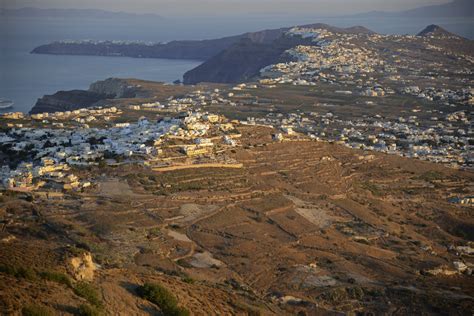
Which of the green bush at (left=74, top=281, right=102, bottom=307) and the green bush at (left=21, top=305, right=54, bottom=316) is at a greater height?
the green bush at (left=21, top=305, right=54, bottom=316)

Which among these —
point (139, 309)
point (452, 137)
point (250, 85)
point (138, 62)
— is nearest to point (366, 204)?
point (139, 309)

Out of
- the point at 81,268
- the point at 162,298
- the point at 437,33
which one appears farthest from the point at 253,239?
the point at 437,33

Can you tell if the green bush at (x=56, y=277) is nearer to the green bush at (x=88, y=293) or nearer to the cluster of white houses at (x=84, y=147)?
the green bush at (x=88, y=293)

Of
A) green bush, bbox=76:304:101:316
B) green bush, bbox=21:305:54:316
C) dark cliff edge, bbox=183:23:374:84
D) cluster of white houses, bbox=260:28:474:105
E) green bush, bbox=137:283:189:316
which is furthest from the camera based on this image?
dark cliff edge, bbox=183:23:374:84

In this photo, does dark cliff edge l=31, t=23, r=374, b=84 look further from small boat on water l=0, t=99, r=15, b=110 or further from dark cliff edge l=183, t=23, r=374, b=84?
small boat on water l=0, t=99, r=15, b=110

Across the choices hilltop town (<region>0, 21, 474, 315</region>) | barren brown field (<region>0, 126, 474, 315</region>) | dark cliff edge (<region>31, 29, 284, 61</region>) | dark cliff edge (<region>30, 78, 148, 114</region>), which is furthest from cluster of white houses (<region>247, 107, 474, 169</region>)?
dark cliff edge (<region>31, 29, 284, 61</region>)

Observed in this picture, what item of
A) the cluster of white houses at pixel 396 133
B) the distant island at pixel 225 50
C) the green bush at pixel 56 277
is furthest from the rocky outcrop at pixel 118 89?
the green bush at pixel 56 277
